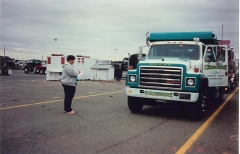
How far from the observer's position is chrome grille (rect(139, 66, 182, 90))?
7668 mm

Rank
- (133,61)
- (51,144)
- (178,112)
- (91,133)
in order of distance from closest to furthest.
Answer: (51,144) → (91,133) → (178,112) → (133,61)

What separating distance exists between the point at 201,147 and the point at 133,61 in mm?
5335

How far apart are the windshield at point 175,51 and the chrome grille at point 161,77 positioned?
1.18 meters

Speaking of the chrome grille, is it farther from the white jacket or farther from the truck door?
the white jacket

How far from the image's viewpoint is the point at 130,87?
8352mm

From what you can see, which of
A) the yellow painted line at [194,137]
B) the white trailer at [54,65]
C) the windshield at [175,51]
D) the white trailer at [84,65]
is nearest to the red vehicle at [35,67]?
the white trailer at [84,65]

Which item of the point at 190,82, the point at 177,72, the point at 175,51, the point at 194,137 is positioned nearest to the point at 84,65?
the point at 175,51

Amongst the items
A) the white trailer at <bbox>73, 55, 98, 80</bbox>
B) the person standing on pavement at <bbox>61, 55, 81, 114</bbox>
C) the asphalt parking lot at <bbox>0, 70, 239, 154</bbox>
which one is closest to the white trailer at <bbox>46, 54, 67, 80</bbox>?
the white trailer at <bbox>73, 55, 98, 80</bbox>

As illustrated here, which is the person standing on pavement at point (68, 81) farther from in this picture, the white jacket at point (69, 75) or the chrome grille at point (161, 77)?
the chrome grille at point (161, 77)

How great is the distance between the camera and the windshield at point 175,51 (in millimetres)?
8789

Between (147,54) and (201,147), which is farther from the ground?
(147,54)

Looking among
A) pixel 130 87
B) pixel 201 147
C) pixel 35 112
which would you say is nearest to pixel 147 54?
pixel 130 87

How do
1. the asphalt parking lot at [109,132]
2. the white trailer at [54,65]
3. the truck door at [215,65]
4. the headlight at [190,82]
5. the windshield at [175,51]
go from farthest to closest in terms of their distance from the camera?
the white trailer at [54,65] → the truck door at [215,65] → the windshield at [175,51] → the headlight at [190,82] → the asphalt parking lot at [109,132]

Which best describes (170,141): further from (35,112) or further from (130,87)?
(35,112)
